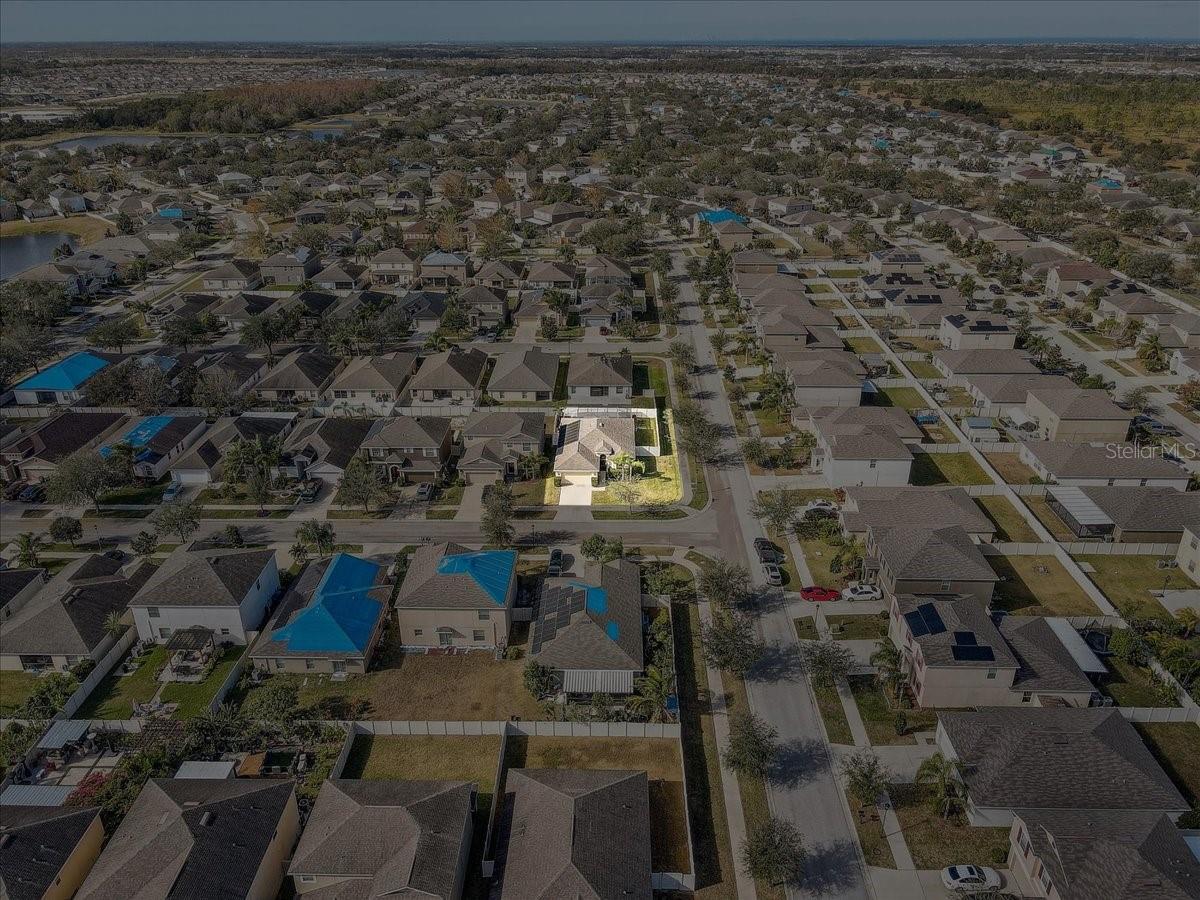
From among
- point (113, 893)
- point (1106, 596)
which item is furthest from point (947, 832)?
point (113, 893)

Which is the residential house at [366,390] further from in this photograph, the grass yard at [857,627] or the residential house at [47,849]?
the residential house at [47,849]

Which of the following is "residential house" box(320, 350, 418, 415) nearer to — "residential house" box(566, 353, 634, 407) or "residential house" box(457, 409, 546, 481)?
"residential house" box(457, 409, 546, 481)

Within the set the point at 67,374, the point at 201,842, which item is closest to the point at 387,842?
the point at 201,842

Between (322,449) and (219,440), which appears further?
(219,440)

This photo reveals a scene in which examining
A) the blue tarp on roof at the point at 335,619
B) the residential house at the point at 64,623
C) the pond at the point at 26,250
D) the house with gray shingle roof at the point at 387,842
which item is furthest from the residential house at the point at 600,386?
Answer: the pond at the point at 26,250

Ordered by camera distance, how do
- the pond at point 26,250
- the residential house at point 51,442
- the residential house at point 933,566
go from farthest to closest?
the pond at point 26,250, the residential house at point 51,442, the residential house at point 933,566

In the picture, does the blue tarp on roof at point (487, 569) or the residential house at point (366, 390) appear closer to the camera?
the blue tarp on roof at point (487, 569)

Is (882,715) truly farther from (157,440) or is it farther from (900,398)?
(157,440)

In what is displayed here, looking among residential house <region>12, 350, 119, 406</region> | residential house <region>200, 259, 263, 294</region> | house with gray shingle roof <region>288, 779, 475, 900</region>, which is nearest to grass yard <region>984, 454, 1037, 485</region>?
house with gray shingle roof <region>288, 779, 475, 900</region>
